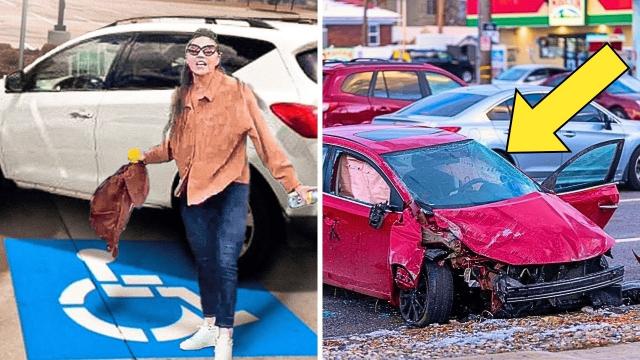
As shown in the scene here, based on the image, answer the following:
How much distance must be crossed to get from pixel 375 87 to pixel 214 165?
2.63ft

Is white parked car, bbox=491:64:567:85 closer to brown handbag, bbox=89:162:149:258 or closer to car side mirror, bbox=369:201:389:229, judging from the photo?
car side mirror, bbox=369:201:389:229

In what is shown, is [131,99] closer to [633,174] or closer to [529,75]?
[529,75]

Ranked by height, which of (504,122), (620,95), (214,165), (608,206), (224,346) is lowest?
(224,346)

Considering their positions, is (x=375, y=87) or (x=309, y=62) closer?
(x=309, y=62)

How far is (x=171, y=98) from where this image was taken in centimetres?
374

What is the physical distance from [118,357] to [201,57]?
3.42 feet

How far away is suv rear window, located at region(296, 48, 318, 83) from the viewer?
3.79m

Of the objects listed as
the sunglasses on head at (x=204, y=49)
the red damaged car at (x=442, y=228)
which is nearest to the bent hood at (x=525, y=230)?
the red damaged car at (x=442, y=228)

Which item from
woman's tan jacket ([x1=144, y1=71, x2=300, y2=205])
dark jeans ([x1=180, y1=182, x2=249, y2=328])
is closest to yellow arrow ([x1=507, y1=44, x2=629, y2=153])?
woman's tan jacket ([x1=144, y1=71, x2=300, y2=205])

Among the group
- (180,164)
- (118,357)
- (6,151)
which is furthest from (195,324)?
(6,151)

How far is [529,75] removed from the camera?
4.41 meters

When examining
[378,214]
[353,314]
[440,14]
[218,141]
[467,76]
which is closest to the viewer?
[218,141]

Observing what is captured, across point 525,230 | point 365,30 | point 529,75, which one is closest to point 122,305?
point 365,30

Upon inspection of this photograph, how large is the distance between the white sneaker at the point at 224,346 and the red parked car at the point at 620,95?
1597 mm
